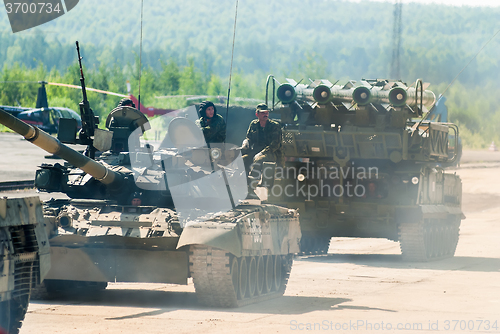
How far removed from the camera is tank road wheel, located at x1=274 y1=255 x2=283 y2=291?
1300 centimetres

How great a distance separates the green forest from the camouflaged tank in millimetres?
1367

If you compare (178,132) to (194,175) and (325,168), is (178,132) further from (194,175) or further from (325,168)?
(325,168)

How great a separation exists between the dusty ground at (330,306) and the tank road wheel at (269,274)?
0.80ft

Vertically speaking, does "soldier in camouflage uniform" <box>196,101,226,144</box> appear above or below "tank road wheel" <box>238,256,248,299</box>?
above

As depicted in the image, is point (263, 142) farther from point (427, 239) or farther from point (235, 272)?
point (427, 239)

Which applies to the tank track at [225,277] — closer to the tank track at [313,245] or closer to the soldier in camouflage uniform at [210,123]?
the soldier in camouflage uniform at [210,123]

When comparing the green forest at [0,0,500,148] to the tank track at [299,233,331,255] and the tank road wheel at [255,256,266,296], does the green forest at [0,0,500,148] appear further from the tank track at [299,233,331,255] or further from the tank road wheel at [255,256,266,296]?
the tank track at [299,233,331,255]

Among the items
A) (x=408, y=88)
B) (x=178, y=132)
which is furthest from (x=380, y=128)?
(x=178, y=132)

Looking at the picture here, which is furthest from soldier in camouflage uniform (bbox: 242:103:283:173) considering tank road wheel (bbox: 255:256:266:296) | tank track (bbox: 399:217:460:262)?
tank track (bbox: 399:217:460:262)

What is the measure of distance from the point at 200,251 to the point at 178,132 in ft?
6.77

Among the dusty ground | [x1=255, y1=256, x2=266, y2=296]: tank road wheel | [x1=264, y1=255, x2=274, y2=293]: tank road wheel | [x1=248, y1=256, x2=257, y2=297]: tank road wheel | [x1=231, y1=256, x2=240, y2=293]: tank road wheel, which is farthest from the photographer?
[x1=264, y1=255, x2=274, y2=293]: tank road wheel

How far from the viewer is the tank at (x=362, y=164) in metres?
17.2

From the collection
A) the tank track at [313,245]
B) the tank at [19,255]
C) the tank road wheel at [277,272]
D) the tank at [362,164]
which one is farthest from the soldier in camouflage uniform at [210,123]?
the tank track at [313,245]

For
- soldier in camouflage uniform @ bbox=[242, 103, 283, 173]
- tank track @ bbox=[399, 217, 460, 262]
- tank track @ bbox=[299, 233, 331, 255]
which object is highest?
soldier in camouflage uniform @ bbox=[242, 103, 283, 173]
